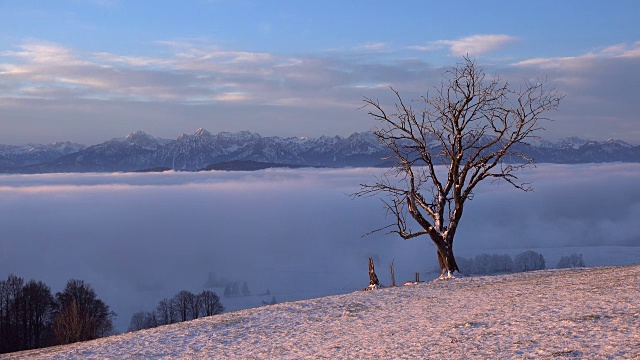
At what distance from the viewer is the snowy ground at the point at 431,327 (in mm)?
15820

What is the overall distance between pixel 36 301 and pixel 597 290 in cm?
8316

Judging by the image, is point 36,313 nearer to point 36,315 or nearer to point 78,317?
point 36,315

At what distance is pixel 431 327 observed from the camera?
1919 cm

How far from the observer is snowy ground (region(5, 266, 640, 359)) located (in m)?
15.8

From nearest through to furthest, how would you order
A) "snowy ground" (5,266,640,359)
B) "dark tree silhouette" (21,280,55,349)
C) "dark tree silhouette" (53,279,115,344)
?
"snowy ground" (5,266,640,359), "dark tree silhouette" (53,279,115,344), "dark tree silhouette" (21,280,55,349)

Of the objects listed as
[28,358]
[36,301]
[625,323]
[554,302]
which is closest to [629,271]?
[554,302]

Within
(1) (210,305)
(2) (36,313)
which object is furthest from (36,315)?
(1) (210,305)

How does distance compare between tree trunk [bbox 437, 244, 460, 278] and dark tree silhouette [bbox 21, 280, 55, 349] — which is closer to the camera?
tree trunk [bbox 437, 244, 460, 278]

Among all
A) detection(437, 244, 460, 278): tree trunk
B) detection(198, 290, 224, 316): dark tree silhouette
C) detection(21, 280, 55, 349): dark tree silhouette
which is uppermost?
detection(437, 244, 460, 278): tree trunk

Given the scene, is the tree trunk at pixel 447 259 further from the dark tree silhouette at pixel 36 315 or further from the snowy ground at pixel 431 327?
the dark tree silhouette at pixel 36 315

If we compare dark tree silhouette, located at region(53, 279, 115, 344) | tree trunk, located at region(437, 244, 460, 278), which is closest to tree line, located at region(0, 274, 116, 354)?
dark tree silhouette, located at region(53, 279, 115, 344)

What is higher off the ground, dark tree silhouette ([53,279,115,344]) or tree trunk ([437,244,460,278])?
tree trunk ([437,244,460,278])

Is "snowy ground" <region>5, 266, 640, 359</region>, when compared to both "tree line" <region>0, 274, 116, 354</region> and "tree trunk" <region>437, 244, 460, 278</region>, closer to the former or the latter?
"tree trunk" <region>437, 244, 460, 278</region>

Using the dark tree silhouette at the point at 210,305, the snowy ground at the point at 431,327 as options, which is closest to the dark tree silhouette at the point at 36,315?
the dark tree silhouette at the point at 210,305
